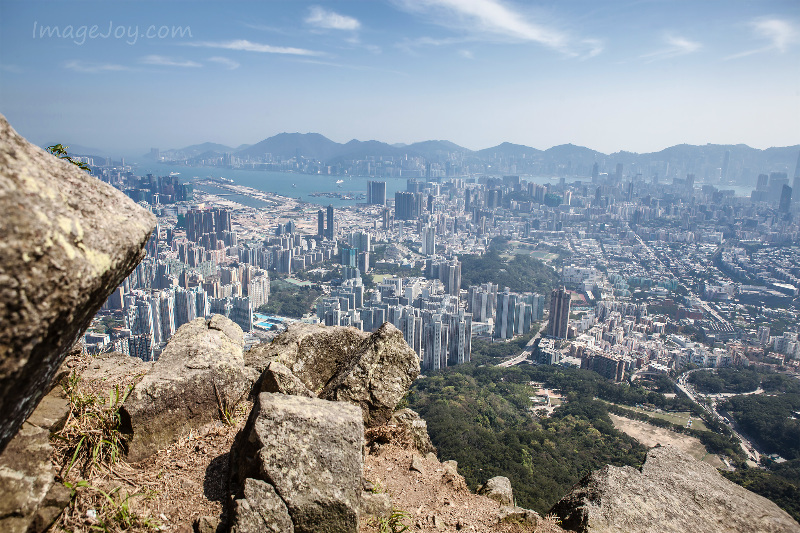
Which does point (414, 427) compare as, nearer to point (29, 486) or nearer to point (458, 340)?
point (29, 486)

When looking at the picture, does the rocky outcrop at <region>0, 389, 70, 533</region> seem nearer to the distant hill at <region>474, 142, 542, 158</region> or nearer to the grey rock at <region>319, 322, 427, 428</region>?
the grey rock at <region>319, 322, 427, 428</region>

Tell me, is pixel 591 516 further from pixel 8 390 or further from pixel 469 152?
pixel 469 152

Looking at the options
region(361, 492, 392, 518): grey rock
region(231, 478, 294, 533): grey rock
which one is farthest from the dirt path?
region(231, 478, 294, 533): grey rock

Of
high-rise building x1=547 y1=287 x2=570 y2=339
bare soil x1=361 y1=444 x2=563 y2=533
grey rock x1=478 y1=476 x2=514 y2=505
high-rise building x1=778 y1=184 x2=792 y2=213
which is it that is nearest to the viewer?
bare soil x1=361 y1=444 x2=563 y2=533

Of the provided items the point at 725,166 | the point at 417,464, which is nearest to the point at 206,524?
the point at 417,464

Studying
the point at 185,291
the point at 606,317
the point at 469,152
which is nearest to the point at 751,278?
the point at 606,317

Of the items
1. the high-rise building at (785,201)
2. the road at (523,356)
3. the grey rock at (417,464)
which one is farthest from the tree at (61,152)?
the high-rise building at (785,201)
